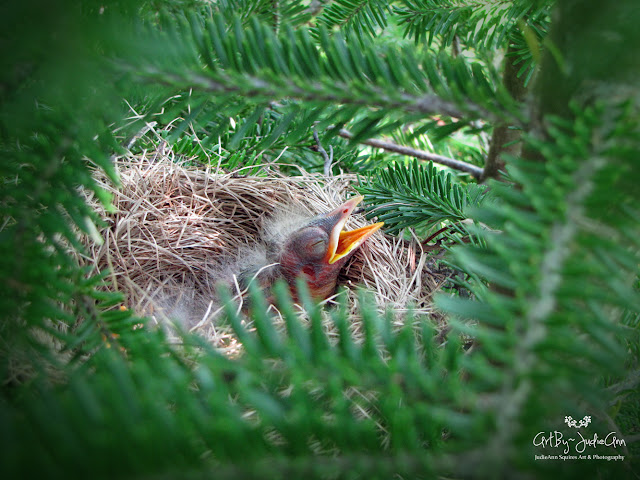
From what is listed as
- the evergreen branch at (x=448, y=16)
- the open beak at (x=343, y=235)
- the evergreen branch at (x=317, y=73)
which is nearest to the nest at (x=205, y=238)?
the open beak at (x=343, y=235)

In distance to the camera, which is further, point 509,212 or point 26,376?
point 26,376

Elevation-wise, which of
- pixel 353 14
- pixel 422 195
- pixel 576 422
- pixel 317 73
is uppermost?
pixel 353 14

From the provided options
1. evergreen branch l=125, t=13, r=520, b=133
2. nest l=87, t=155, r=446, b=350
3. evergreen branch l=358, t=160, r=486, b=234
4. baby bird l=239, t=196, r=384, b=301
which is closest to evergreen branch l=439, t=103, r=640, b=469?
Answer: evergreen branch l=125, t=13, r=520, b=133

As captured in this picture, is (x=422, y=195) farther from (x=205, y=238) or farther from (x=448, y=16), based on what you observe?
(x=205, y=238)

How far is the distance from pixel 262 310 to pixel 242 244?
102 centimetres

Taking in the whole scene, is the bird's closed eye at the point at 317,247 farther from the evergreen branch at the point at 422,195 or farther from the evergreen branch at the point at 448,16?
the evergreen branch at the point at 448,16

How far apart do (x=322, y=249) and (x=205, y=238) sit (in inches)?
13.6

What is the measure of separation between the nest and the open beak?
0.05 m

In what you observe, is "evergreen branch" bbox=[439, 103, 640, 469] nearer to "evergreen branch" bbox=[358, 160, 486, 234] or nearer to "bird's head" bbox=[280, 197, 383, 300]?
"evergreen branch" bbox=[358, 160, 486, 234]

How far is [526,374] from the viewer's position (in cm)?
21

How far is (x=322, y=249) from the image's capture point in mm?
1107

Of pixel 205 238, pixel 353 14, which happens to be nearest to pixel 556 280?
pixel 353 14

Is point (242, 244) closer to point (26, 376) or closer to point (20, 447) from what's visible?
point (26, 376)

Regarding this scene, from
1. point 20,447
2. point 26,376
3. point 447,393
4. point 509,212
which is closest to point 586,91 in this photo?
point 509,212
